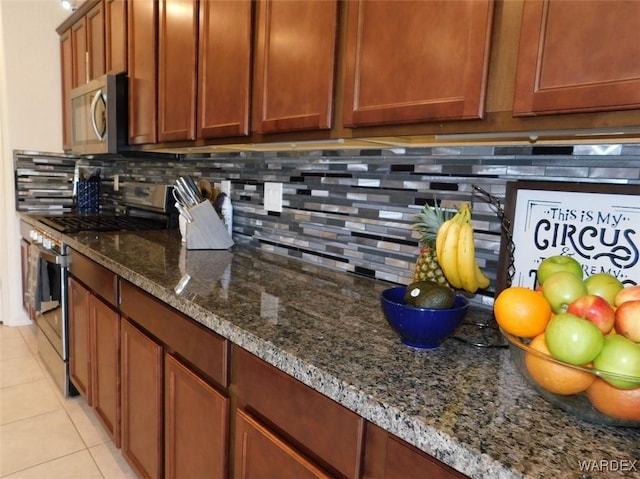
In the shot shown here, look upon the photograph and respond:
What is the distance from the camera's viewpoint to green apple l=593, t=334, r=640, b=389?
1.78ft

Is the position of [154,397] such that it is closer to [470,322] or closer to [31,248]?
[470,322]

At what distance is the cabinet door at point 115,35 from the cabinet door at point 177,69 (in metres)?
0.44

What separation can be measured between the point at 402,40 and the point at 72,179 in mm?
3345

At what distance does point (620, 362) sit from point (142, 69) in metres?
2.22

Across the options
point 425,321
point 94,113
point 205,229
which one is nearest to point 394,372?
point 425,321

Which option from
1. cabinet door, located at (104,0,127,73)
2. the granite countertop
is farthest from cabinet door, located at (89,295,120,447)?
cabinet door, located at (104,0,127,73)

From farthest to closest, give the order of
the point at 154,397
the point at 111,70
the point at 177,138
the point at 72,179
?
the point at 72,179 → the point at 111,70 → the point at 177,138 → the point at 154,397

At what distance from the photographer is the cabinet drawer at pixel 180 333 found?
106 centimetres

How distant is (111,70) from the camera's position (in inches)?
94.3

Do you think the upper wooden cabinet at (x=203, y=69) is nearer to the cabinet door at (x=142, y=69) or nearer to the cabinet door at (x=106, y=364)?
the cabinet door at (x=142, y=69)

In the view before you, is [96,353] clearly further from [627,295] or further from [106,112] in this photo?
[627,295]

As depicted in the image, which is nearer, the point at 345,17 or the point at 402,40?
the point at 402,40

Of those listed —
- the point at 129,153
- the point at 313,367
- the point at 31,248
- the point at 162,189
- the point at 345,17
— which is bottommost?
the point at 31,248

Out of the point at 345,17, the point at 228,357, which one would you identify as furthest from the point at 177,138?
the point at 228,357
